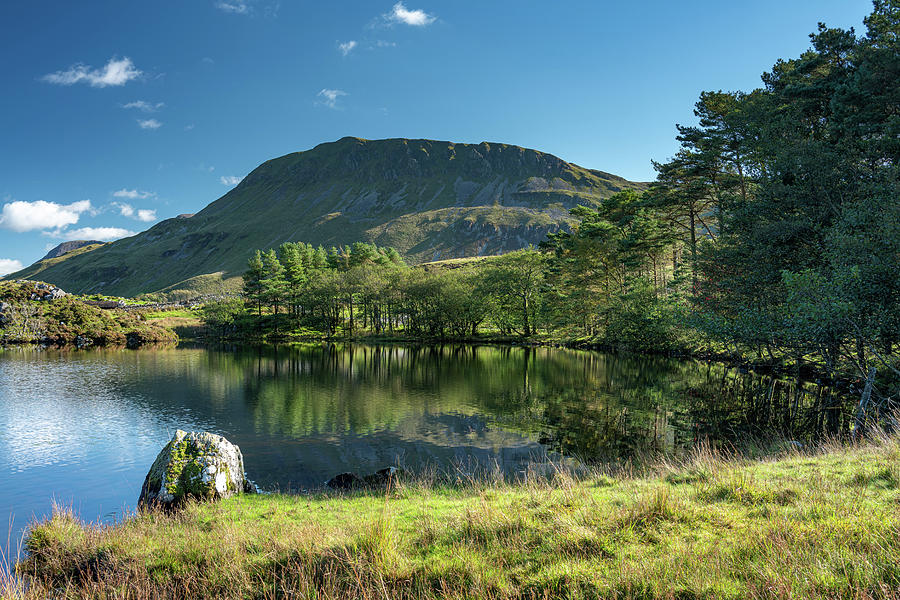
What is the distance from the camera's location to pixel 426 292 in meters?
78.1

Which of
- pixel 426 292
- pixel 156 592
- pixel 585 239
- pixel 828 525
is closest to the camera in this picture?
pixel 828 525

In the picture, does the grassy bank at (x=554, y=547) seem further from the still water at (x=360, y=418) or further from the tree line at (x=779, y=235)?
the tree line at (x=779, y=235)

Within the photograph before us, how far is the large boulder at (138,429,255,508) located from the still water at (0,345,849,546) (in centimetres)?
166

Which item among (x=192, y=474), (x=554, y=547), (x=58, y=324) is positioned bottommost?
(x=192, y=474)

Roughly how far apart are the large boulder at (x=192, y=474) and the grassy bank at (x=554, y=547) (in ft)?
6.58

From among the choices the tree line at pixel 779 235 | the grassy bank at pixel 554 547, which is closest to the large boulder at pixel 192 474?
the grassy bank at pixel 554 547

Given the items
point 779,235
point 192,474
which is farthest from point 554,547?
point 779,235

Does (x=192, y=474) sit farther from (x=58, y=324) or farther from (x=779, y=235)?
(x=58, y=324)

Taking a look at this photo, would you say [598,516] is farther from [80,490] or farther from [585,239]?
[585,239]

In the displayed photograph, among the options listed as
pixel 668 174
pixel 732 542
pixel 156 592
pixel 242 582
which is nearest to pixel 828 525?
pixel 732 542

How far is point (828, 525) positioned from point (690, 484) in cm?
337

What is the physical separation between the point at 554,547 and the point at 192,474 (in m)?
10.7

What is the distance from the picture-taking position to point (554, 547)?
6.19 m

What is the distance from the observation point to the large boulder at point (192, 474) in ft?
39.2
